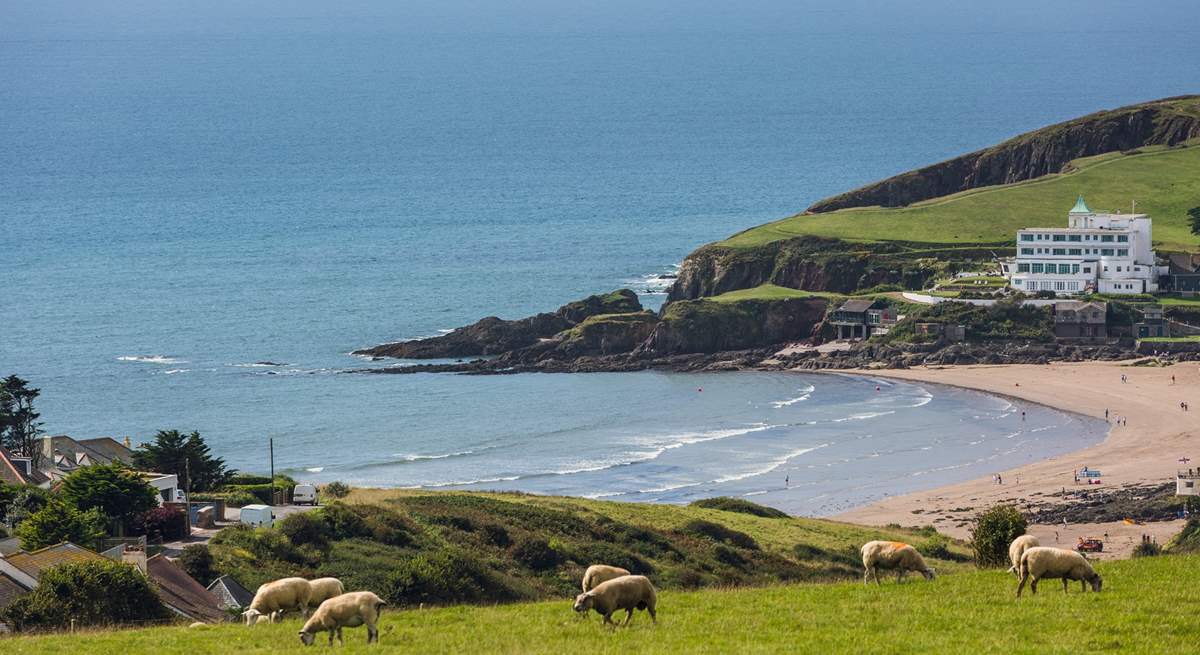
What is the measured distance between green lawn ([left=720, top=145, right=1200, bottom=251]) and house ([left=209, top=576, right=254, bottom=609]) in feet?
356

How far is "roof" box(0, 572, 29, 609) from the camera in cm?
3712

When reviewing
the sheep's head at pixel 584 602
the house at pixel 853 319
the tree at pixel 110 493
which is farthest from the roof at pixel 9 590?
the house at pixel 853 319

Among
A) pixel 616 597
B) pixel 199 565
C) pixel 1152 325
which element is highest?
pixel 1152 325

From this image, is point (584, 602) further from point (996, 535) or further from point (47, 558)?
point (47, 558)

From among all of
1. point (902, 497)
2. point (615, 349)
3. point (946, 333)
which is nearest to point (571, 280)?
point (615, 349)

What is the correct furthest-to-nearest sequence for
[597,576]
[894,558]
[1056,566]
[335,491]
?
[335,491] → [894,558] → [1056,566] → [597,576]

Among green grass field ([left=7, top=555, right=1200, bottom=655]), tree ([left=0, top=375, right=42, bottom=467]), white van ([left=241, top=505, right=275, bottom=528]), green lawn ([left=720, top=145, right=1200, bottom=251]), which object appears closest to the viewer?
green grass field ([left=7, top=555, right=1200, bottom=655])

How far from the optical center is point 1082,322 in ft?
398

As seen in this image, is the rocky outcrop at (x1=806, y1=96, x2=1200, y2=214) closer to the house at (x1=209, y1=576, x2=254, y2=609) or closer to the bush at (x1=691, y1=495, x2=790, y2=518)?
the bush at (x1=691, y1=495, x2=790, y2=518)

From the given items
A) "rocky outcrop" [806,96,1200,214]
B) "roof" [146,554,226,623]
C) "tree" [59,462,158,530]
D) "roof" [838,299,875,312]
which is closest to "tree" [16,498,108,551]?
"tree" [59,462,158,530]

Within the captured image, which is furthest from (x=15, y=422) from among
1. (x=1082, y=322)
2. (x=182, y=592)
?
(x=1082, y=322)

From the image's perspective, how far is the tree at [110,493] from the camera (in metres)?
51.7

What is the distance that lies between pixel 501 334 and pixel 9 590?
90450 mm

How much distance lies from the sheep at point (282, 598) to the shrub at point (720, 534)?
95.2 feet
